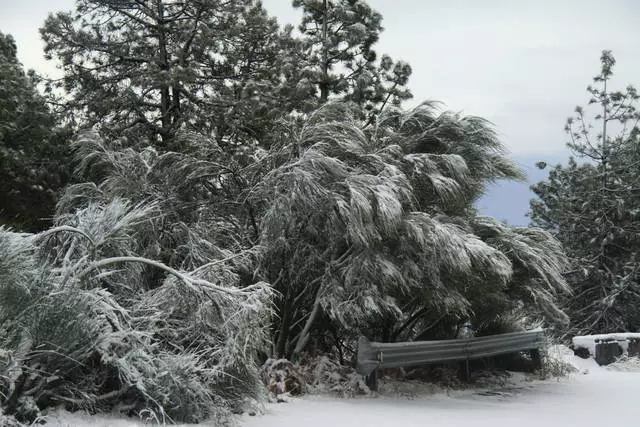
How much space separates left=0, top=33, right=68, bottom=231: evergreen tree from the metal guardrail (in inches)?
454

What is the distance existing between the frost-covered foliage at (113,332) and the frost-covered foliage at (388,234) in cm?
189

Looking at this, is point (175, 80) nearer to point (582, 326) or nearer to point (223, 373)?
point (223, 373)

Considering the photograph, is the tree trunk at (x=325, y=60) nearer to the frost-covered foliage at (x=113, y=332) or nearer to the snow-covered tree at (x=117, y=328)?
the snow-covered tree at (x=117, y=328)

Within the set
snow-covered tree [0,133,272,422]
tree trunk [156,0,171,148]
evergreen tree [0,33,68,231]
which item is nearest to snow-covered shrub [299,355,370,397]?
snow-covered tree [0,133,272,422]

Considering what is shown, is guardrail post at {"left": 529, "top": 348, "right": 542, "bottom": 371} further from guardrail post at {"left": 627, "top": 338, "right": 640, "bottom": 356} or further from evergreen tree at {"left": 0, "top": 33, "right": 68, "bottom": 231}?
evergreen tree at {"left": 0, "top": 33, "right": 68, "bottom": 231}

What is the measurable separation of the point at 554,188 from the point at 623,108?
398 centimetres

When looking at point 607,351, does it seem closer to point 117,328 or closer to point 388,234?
point 388,234

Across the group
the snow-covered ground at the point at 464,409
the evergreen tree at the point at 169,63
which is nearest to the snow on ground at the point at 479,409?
the snow-covered ground at the point at 464,409

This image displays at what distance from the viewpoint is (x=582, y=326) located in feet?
81.8

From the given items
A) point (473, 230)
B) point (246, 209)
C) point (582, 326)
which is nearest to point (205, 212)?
point (246, 209)

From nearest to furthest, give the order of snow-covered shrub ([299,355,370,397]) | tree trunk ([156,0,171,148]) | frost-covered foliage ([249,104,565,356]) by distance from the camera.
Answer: snow-covered shrub ([299,355,370,397]), frost-covered foliage ([249,104,565,356]), tree trunk ([156,0,171,148])

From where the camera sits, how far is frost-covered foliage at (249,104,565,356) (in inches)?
370

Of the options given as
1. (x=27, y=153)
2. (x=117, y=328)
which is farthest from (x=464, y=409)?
(x=27, y=153)

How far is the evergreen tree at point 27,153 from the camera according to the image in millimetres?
17609
